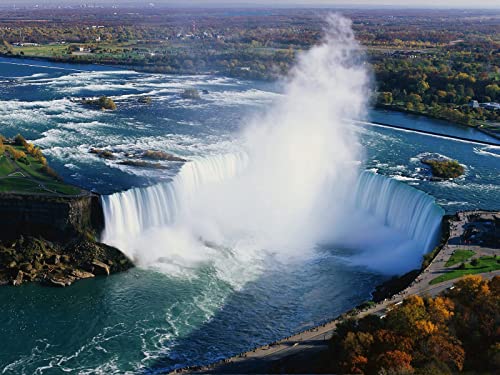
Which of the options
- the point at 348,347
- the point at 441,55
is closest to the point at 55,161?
the point at 348,347

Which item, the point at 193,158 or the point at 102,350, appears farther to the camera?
the point at 193,158

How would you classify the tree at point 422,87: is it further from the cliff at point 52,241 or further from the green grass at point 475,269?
the cliff at point 52,241

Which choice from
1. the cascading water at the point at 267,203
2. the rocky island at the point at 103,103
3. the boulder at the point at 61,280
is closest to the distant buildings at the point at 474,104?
the cascading water at the point at 267,203

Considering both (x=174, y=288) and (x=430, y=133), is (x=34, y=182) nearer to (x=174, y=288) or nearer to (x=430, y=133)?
(x=174, y=288)

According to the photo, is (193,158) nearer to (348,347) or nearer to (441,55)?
(348,347)

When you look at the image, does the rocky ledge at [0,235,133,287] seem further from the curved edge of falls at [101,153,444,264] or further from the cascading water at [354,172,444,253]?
the cascading water at [354,172,444,253]

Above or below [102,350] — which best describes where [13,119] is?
above
